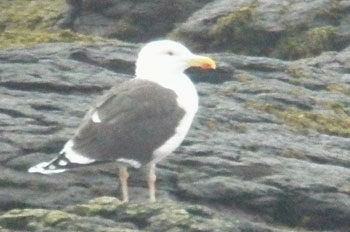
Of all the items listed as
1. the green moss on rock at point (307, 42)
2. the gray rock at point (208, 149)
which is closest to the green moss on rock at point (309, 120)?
the gray rock at point (208, 149)

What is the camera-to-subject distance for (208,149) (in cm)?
2189

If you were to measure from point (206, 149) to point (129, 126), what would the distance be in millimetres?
1851

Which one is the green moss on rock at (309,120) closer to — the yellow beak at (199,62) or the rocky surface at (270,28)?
the yellow beak at (199,62)

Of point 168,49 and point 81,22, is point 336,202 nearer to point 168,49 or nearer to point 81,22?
point 168,49

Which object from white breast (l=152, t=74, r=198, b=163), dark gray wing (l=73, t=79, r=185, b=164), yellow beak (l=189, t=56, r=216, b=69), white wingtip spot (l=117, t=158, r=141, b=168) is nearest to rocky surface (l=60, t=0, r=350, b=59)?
yellow beak (l=189, t=56, r=216, b=69)

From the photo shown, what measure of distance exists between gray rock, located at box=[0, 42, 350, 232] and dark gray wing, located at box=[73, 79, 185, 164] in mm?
644

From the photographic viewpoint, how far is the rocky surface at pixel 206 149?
18812 millimetres

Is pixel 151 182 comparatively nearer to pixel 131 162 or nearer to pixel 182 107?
pixel 131 162

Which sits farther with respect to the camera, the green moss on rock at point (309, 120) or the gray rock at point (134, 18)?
the gray rock at point (134, 18)

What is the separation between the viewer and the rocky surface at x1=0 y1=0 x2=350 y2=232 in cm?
1881

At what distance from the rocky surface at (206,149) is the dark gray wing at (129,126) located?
338 mm

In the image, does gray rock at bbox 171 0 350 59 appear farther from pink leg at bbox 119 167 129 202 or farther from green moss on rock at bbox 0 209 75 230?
green moss on rock at bbox 0 209 75 230

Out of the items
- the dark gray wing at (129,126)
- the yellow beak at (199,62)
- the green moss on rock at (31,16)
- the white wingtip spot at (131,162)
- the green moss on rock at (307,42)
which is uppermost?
the yellow beak at (199,62)

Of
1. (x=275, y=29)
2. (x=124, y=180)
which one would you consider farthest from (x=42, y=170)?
(x=275, y=29)
